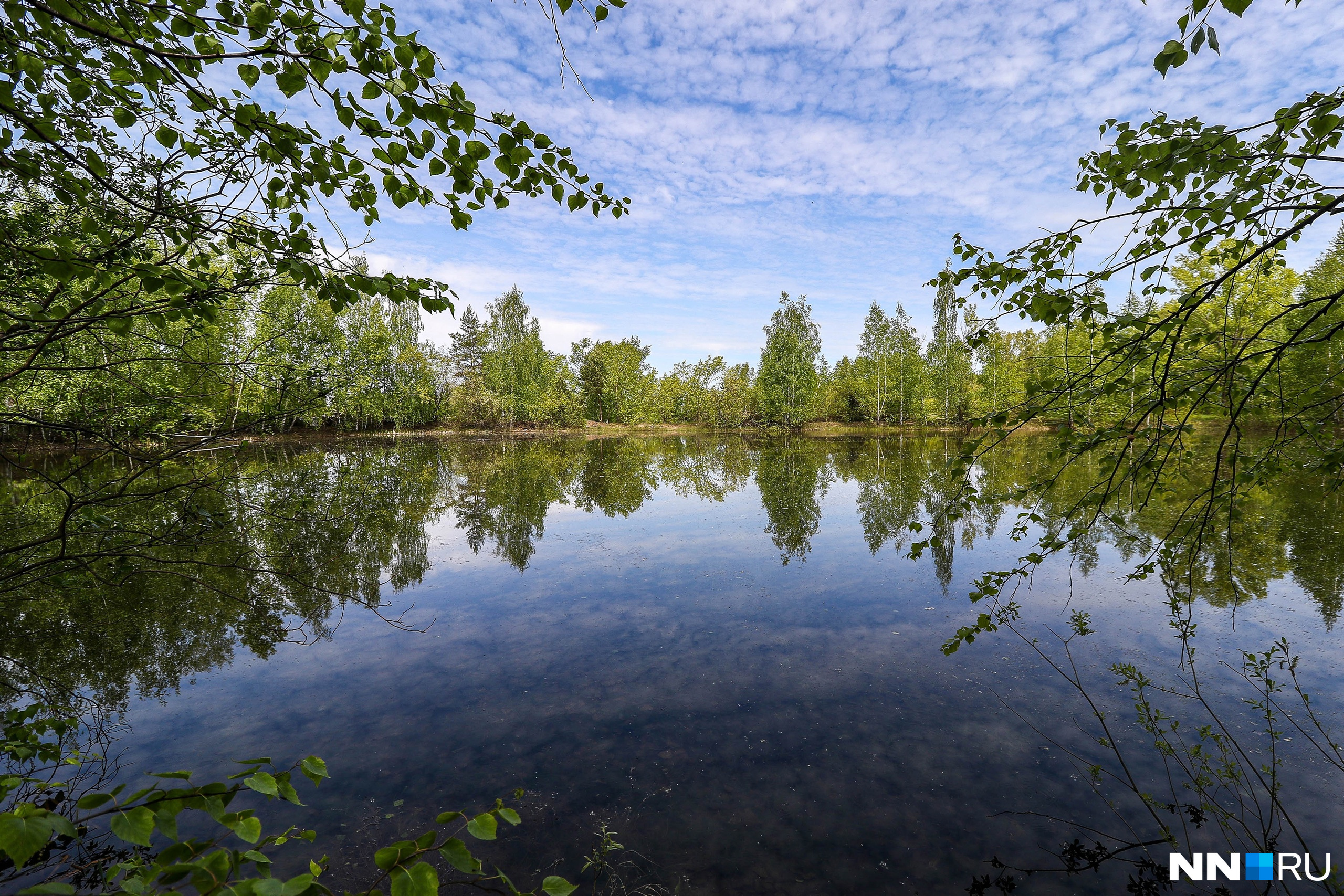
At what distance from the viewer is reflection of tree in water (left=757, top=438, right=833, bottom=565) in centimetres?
1296

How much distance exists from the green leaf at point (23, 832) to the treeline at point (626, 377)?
70.9 inches

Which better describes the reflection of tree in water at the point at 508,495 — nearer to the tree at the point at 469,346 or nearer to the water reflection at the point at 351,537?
the water reflection at the point at 351,537

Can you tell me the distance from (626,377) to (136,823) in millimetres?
74652

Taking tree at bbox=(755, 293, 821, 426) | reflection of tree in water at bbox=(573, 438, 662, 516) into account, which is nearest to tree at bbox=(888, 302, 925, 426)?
tree at bbox=(755, 293, 821, 426)

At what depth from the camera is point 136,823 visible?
160 centimetres

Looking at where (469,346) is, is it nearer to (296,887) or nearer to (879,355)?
(879,355)

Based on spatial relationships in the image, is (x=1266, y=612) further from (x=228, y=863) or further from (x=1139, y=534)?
(x=228, y=863)

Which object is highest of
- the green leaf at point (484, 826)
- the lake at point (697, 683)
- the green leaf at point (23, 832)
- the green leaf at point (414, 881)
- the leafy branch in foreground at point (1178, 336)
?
the leafy branch in foreground at point (1178, 336)

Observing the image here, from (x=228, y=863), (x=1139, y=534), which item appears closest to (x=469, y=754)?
(x=228, y=863)

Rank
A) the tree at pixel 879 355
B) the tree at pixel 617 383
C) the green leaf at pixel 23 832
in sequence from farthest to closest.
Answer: the tree at pixel 617 383, the tree at pixel 879 355, the green leaf at pixel 23 832

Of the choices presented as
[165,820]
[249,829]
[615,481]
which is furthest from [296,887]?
[615,481]

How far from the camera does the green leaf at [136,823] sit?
1528 mm

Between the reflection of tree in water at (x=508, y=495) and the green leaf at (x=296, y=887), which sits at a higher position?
the green leaf at (x=296, y=887)

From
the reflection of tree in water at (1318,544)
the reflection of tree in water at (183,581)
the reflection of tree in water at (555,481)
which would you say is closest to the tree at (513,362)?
the reflection of tree in water at (555,481)
